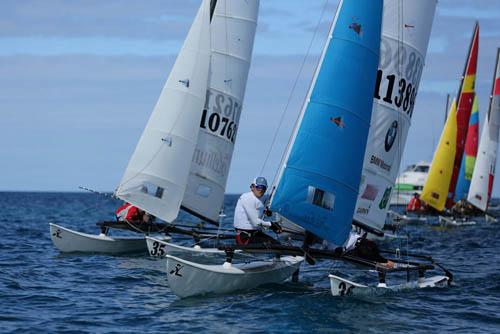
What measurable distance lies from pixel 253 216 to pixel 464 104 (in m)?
28.7

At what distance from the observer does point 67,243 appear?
21.5 metres

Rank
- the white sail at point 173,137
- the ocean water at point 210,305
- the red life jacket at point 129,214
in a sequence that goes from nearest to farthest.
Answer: the ocean water at point 210,305 → the white sail at point 173,137 → the red life jacket at point 129,214

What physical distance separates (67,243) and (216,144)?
180 inches

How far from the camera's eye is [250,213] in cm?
1605

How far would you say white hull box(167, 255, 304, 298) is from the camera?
14203 mm

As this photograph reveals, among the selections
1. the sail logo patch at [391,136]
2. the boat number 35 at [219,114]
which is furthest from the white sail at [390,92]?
the boat number 35 at [219,114]

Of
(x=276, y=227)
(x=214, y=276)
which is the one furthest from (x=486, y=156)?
(x=214, y=276)

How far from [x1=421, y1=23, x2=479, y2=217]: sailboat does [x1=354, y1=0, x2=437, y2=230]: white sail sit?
79.7 ft

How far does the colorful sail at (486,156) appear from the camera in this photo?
4772 centimetres

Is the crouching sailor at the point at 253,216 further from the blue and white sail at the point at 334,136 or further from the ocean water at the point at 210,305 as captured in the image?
the ocean water at the point at 210,305

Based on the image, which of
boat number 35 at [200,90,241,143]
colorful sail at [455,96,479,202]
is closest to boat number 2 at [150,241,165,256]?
boat number 35 at [200,90,241,143]

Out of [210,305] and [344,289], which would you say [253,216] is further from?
[210,305]

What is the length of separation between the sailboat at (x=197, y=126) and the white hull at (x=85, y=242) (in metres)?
0.03

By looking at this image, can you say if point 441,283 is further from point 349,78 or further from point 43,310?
point 43,310
